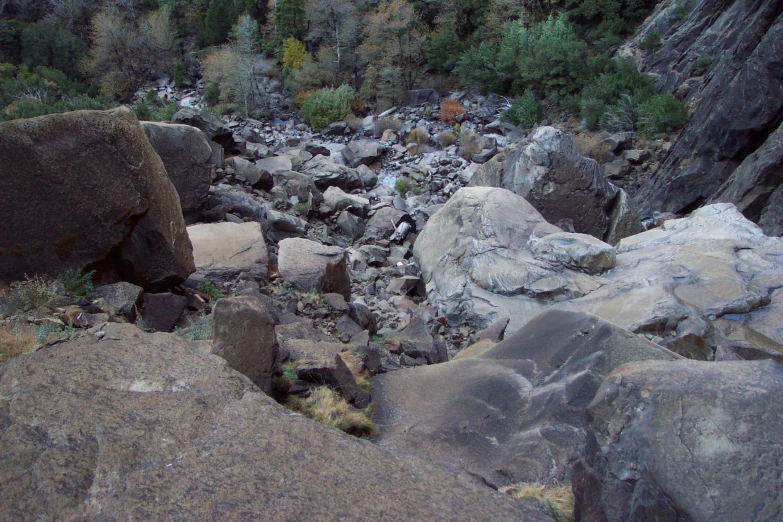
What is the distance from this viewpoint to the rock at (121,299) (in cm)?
477

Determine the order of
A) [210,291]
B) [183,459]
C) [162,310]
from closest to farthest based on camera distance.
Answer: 1. [183,459]
2. [162,310]
3. [210,291]

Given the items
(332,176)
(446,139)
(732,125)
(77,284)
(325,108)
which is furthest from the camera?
(325,108)

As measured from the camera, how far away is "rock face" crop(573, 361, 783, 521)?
6.34ft

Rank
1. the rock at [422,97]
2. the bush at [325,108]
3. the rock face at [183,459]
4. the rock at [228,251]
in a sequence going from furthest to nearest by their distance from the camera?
the rock at [422,97]
the bush at [325,108]
the rock at [228,251]
the rock face at [183,459]

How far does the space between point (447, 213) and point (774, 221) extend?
5.39 metres

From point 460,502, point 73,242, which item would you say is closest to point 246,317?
point 460,502

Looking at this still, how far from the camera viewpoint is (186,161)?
9.50 meters

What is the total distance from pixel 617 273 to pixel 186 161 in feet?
22.6

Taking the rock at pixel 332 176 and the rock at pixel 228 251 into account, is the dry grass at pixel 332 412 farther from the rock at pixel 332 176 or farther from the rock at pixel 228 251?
the rock at pixel 332 176

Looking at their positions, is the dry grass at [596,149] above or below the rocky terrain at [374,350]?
below

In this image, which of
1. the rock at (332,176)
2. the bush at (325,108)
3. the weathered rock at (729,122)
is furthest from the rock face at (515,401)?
the bush at (325,108)

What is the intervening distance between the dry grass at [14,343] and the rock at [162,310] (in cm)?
163

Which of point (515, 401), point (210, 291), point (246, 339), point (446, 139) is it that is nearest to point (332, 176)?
point (446, 139)

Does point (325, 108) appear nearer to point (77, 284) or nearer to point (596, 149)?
point (596, 149)
